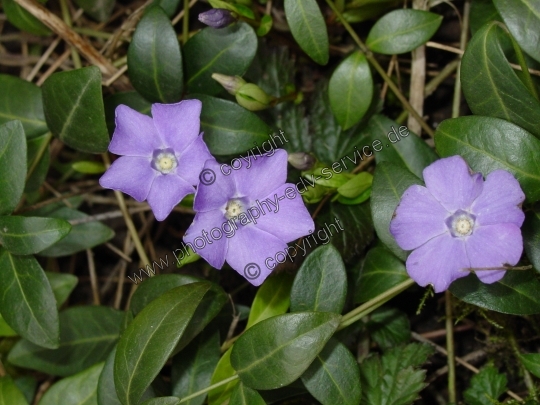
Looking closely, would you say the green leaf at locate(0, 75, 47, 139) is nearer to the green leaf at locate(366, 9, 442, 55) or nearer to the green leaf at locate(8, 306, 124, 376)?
the green leaf at locate(8, 306, 124, 376)

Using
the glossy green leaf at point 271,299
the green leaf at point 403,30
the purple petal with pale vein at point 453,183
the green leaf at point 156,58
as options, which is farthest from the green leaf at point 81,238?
the purple petal with pale vein at point 453,183

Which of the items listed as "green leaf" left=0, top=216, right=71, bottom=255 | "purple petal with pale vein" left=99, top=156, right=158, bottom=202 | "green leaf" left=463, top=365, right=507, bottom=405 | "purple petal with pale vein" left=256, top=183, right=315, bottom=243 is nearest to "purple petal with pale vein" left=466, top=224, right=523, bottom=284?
"purple petal with pale vein" left=256, top=183, right=315, bottom=243

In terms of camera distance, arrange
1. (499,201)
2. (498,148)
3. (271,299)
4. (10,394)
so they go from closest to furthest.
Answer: (499,201) → (498,148) → (271,299) → (10,394)

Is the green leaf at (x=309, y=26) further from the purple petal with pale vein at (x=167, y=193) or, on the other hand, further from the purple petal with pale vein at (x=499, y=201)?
the purple petal with pale vein at (x=499, y=201)

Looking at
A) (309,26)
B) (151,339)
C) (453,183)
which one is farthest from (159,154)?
(453,183)

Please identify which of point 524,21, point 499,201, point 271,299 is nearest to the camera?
point 499,201

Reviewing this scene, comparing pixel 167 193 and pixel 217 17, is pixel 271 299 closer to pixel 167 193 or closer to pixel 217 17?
pixel 167 193

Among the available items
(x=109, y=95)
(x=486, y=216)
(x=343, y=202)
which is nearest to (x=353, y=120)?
(x=343, y=202)
